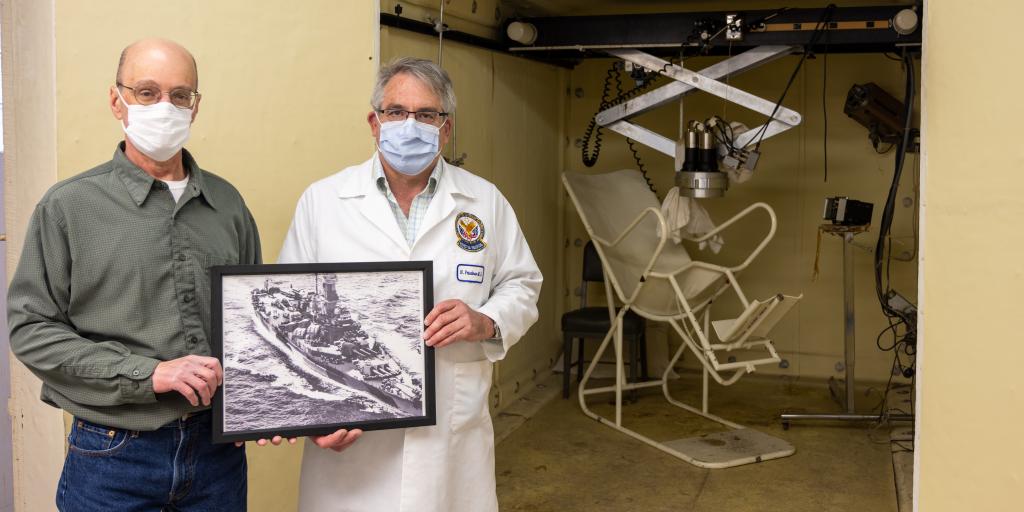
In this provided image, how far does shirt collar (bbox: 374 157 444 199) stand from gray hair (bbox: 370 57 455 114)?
131 millimetres

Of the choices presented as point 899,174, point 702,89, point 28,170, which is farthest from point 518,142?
point 28,170

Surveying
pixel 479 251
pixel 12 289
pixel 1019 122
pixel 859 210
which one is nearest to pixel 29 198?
pixel 12 289

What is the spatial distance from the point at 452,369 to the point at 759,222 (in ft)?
13.2

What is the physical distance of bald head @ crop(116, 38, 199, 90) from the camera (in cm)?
152

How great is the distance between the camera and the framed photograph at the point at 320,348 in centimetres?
159

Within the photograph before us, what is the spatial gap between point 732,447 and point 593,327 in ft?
3.40

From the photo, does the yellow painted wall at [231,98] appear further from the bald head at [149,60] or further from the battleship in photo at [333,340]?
the battleship in photo at [333,340]

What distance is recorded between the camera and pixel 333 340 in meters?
1.70

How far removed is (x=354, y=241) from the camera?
1916 mm

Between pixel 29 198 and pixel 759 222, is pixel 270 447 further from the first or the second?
pixel 759 222

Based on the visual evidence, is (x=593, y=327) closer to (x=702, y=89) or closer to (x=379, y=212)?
(x=702, y=89)

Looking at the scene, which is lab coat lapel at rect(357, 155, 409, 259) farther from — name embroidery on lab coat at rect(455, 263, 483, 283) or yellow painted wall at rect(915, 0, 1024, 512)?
yellow painted wall at rect(915, 0, 1024, 512)

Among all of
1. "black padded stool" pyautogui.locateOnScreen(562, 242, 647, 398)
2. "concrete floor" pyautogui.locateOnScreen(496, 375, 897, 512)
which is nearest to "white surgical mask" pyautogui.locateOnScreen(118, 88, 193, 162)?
"concrete floor" pyautogui.locateOnScreen(496, 375, 897, 512)

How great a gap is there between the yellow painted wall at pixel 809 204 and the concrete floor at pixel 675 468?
0.50 metres
